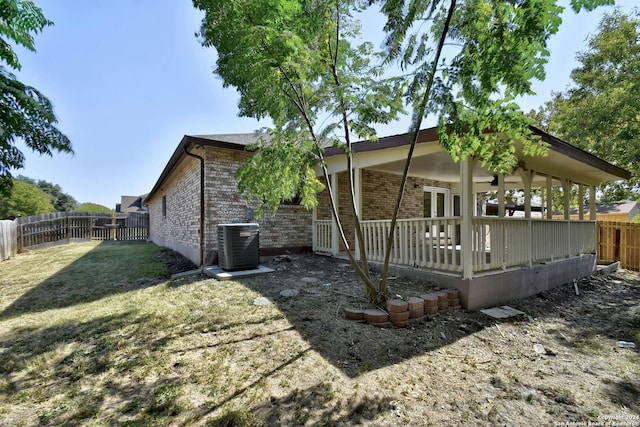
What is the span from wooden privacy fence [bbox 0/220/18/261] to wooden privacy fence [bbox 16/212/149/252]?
1.60ft

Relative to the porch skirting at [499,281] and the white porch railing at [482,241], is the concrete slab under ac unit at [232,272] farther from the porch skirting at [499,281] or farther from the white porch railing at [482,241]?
the porch skirting at [499,281]

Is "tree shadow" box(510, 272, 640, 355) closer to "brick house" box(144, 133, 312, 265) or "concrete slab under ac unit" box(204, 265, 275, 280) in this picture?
"concrete slab under ac unit" box(204, 265, 275, 280)

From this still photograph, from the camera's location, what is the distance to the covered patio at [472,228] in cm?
489

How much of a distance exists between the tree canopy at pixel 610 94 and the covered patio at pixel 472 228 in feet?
13.3

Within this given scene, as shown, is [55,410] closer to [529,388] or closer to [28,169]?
[28,169]

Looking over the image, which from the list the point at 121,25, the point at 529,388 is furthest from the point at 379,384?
the point at 121,25

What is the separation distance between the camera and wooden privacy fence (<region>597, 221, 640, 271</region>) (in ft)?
32.8

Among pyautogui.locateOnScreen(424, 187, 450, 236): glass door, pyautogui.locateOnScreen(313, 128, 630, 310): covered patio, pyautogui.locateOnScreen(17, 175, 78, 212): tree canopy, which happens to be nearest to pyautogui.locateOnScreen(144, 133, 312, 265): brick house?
pyautogui.locateOnScreen(313, 128, 630, 310): covered patio

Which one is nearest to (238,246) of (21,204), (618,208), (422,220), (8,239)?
(422,220)

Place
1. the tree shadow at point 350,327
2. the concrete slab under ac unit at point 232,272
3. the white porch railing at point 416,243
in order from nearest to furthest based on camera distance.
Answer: the tree shadow at point 350,327 < the white porch railing at point 416,243 < the concrete slab under ac unit at point 232,272

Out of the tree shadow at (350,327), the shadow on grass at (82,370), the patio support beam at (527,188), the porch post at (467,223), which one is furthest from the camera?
the patio support beam at (527,188)

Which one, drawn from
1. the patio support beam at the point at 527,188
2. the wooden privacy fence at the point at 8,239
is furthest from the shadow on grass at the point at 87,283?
the patio support beam at the point at 527,188

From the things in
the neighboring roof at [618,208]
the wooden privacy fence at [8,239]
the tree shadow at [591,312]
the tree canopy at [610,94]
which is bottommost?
the tree shadow at [591,312]

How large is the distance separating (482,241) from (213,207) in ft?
19.1
